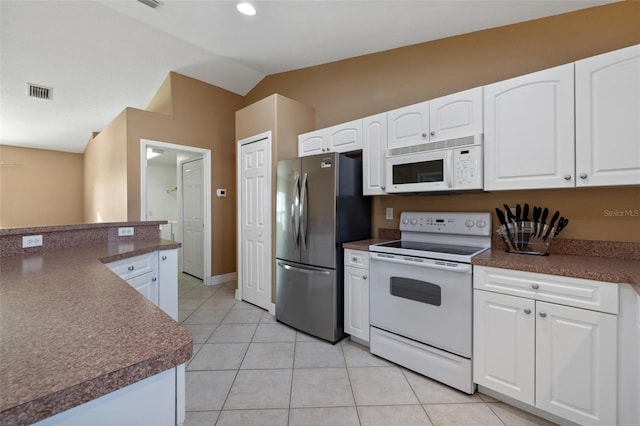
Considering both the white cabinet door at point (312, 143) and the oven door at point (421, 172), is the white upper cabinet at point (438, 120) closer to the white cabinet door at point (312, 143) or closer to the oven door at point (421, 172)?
the oven door at point (421, 172)

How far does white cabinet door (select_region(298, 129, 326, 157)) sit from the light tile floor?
1.93m

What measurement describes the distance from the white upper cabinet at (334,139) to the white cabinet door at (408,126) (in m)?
0.35

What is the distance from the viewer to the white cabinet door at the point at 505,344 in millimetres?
1546

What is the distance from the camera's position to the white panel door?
3.15 m

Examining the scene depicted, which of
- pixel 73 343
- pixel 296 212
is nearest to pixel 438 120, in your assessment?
pixel 296 212

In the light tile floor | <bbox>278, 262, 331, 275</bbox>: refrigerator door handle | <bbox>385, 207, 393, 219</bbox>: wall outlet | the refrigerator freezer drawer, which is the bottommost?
the light tile floor

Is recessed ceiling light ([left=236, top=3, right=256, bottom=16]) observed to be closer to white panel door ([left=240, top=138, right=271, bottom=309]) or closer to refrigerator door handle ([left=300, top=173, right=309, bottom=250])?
white panel door ([left=240, top=138, right=271, bottom=309])

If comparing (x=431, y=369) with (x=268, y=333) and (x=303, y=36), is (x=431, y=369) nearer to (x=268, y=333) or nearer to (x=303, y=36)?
(x=268, y=333)

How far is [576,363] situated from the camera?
55.7 inches

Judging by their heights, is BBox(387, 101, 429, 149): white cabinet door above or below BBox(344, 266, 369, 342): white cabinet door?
above

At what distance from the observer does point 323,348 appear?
2.38m

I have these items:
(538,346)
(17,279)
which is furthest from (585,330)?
(17,279)

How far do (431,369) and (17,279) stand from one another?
2357 mm

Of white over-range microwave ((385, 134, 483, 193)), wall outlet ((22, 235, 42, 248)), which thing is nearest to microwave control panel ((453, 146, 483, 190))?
white over-range microwave ((385, 134, 483, 193))
